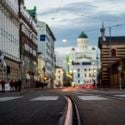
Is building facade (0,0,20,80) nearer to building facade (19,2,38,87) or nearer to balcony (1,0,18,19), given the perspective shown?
balcony (1,0,18,19)

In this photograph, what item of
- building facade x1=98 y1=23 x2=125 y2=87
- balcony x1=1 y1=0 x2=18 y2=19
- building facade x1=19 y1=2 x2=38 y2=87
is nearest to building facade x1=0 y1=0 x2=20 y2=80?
balcony x1=1 y1=0 x2=18 y2=19

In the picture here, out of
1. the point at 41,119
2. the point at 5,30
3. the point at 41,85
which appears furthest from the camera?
the point at 41,85

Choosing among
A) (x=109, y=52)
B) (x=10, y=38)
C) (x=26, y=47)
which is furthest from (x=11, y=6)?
(x=109, y=52)

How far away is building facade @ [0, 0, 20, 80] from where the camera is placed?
82375 millimetres

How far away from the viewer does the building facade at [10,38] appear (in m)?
82.4

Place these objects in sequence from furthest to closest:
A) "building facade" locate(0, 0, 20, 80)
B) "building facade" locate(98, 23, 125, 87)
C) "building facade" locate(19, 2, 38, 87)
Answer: "building facade" locate(98, 23, 125, 87) < "building facade" locate(19, 2, 38, 87) < "building facade" locate(0, 0, 20, 80)

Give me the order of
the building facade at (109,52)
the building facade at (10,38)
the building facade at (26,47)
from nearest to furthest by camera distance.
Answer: the building facade at (10,38) < the building facade at (26,47) < the building facade at (109,52)

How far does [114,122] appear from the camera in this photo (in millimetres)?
13125

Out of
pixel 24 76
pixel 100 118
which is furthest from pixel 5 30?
pixel 100 118

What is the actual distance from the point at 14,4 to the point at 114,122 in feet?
289

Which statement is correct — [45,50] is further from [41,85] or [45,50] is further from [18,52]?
[18,52]

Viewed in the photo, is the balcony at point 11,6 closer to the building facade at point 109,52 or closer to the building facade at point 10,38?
the building facade at point 10,38

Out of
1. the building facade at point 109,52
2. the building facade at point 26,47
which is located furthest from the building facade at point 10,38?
the building facade at point 109,52

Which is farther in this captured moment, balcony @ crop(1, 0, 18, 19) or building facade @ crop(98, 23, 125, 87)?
building facade @ crop(98, 23, 125, 87)
